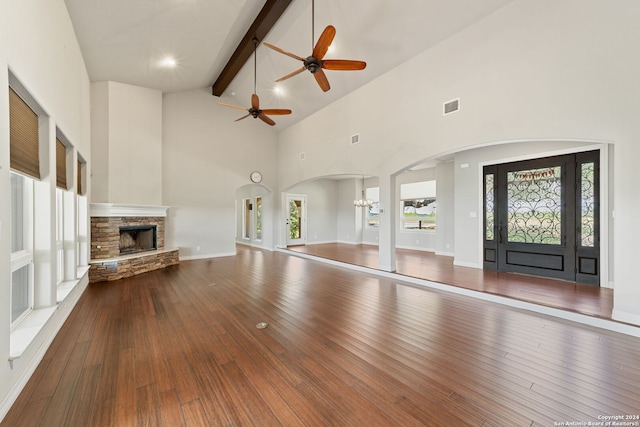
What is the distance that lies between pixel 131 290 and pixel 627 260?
287 inches

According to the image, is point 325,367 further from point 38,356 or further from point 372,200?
point 372,200

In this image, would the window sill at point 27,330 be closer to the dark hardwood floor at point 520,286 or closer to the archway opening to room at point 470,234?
the archway opening to room at point 470,234

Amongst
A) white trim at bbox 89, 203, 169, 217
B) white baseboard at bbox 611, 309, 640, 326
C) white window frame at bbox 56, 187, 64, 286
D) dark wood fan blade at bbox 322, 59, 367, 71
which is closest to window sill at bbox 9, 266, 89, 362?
white window frame at bbox 56, 187, 64, 286

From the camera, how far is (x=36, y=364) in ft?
8.02

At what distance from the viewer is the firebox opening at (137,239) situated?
646cm

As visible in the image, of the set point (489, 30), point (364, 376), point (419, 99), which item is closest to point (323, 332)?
point (364, 376)

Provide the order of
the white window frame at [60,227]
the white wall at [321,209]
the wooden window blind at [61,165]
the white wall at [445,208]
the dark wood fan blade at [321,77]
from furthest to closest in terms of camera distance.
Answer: the white wall at [321,209]
the white wall at [445,208]
the dark wood fan blade at [321,77]
the white window frame at [60,227]
the wooden window blind at [61,165]

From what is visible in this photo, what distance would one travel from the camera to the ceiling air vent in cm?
468

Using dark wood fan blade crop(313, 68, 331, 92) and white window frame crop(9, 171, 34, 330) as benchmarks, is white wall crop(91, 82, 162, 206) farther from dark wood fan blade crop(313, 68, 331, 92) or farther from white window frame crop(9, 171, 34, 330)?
dark wood fan blade crop(313, 68, 331, 92)

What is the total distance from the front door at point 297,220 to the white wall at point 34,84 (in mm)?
7391

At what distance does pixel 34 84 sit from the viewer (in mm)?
2439

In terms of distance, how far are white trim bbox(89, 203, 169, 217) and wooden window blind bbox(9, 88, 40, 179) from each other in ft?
11.5

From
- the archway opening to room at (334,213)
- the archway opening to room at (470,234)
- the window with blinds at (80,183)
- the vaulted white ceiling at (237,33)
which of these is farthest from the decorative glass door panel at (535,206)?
the window with blinds at (80,183)

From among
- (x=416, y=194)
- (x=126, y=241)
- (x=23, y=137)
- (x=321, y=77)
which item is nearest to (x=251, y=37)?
(x=321, y=77)
